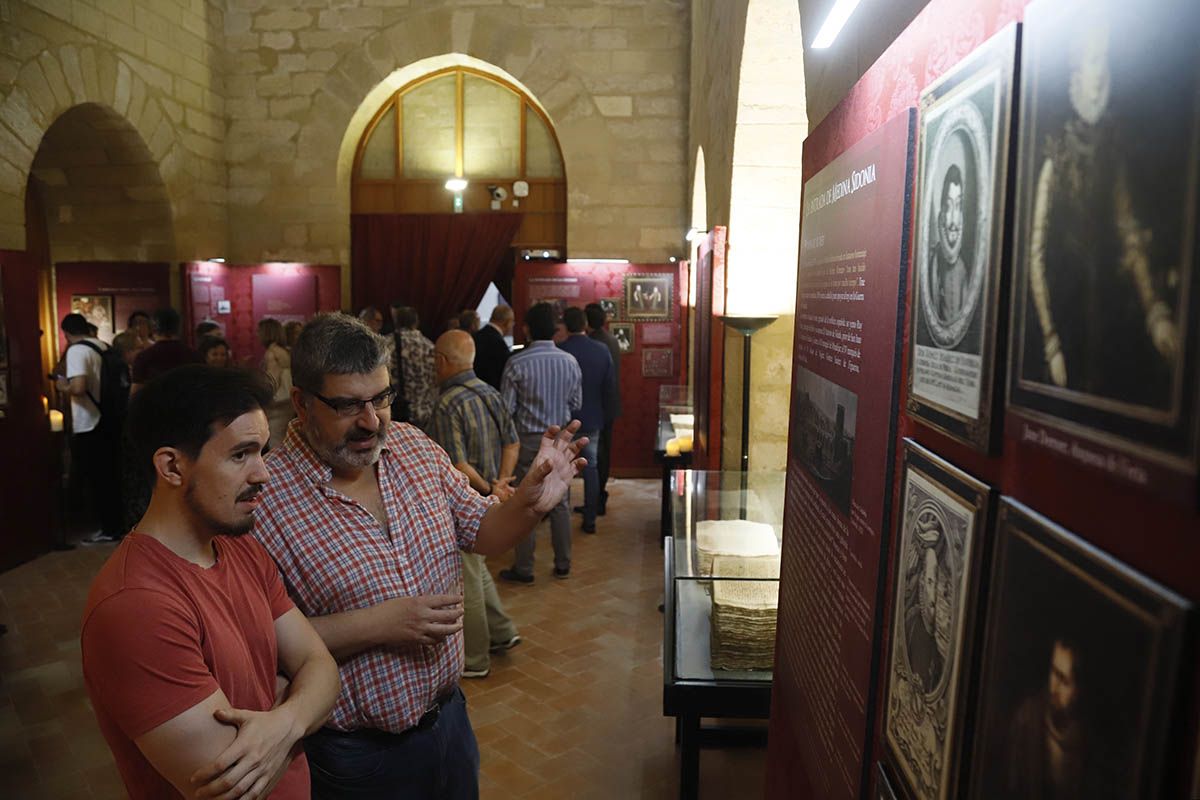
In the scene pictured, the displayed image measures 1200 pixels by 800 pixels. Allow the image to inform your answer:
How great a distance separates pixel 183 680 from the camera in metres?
1.40

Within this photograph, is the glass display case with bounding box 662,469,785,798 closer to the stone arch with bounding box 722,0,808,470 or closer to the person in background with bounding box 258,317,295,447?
the stone arch with bounding box 722,0,808,470

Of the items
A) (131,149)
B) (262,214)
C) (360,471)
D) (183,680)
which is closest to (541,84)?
(262,214)

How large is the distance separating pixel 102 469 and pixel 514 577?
3.41 metres

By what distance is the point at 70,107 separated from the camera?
723 cm

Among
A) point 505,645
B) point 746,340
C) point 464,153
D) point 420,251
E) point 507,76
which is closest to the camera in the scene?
point 746,340

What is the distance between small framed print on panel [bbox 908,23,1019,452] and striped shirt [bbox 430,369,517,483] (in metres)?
3.28

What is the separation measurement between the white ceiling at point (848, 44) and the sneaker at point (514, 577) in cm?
415

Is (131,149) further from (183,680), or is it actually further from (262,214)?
(183,680)

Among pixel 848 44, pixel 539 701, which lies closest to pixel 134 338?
pixel 539 701

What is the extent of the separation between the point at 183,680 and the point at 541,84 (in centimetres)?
924

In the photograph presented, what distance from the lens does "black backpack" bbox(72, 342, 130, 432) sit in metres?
6.38

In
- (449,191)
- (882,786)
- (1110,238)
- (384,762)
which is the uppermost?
(449,191)

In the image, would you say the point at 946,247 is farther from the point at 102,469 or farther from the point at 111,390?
the point at 102,469

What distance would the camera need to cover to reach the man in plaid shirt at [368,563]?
192 centimetres
